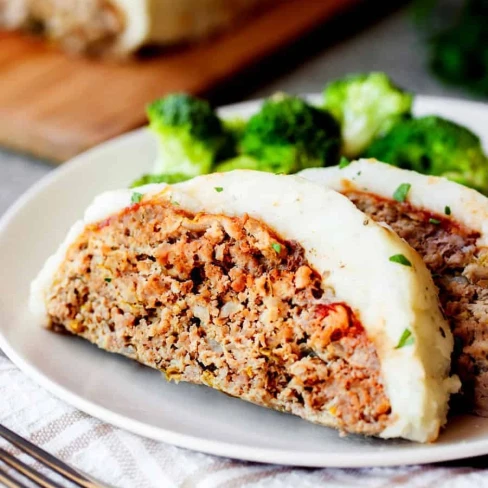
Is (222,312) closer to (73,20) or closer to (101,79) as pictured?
(101,79)

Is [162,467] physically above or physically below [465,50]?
above

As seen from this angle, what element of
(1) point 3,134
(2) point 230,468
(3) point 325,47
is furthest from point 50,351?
(3) point 325,47

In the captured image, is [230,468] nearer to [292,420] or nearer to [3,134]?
[292,420]

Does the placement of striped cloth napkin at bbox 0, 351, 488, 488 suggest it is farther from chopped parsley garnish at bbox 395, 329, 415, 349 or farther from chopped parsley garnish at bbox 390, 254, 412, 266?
chopped parsley garnish at bbox 390, 254, 412, 266

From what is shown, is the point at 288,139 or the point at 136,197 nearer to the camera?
the point at 136,197

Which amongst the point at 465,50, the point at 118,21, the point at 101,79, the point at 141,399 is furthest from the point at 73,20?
the point at 141,399

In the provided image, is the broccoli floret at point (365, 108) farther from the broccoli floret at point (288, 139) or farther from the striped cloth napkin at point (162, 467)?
the striped cloth napkin at point (162, 467)

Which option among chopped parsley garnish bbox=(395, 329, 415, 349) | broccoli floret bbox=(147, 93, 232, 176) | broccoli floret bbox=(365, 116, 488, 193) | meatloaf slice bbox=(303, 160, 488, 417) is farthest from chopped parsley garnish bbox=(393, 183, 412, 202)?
broccoli floret bbox=(147, 93, 232, 176)
